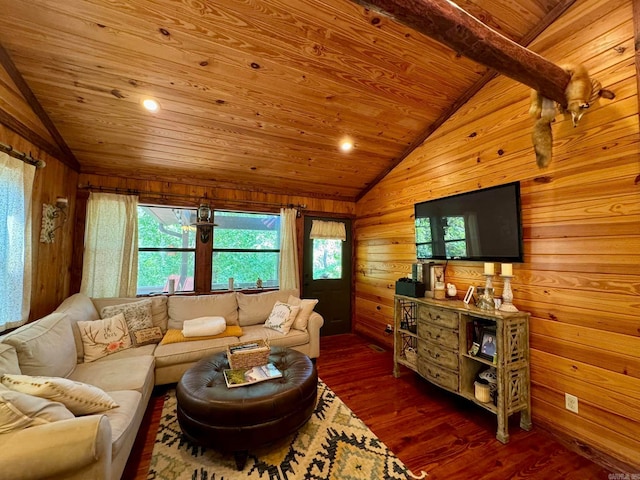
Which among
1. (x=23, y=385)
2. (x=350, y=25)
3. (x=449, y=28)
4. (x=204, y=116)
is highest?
(x=350, y=25)

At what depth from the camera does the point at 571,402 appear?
191 cm

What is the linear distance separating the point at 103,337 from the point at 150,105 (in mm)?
2197

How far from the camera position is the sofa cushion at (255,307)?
3346 millimetres

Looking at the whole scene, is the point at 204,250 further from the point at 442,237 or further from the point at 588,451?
the point at 588,451

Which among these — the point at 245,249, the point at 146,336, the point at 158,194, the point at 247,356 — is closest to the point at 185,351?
the point at 146,336

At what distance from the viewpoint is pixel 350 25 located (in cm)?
199

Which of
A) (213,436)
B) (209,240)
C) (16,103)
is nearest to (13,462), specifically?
(213,436)

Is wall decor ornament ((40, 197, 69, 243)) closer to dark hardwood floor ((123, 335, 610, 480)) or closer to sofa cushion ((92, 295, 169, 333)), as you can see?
sofa cushion ((92, 295, 169, 333))

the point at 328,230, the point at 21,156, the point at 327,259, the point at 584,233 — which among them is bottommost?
the point at 327,259

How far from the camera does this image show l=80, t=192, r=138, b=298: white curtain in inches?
125

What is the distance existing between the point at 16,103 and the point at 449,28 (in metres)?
3.20

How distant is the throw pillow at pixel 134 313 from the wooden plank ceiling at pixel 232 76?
174cm

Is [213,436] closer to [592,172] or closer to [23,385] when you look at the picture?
[23,385]

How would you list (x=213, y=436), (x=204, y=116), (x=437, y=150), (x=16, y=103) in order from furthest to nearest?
(x=437, y=150)
(x=204, y=116)
(x=16, y=103)
(x=213, y=436)
